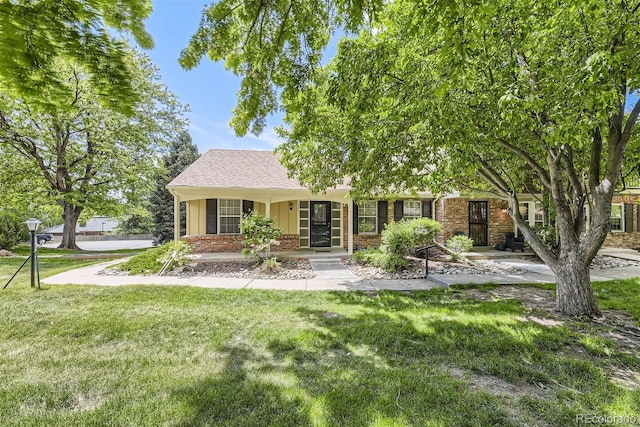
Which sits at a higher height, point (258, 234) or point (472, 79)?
point (472, 79)

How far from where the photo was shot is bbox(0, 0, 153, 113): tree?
187cm

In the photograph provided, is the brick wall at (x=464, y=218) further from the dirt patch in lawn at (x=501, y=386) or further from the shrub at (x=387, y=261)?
the dirt patch in lawn at (x=501, y=386)

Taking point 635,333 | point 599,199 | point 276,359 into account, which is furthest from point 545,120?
→ point 276,359

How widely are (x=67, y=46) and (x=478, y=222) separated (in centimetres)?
1480

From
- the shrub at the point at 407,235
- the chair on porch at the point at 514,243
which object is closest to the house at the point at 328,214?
the chair on porch at the point at 514,243

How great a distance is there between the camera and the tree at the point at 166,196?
20342 mm

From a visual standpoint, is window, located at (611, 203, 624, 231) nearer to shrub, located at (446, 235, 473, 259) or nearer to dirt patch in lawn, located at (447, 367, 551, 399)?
shrub, located at (446, 235, 473, 259)

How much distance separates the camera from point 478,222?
13.6 m

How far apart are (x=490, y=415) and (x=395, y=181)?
5915mm

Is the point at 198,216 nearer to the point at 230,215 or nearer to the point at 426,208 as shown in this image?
the point at 230,215

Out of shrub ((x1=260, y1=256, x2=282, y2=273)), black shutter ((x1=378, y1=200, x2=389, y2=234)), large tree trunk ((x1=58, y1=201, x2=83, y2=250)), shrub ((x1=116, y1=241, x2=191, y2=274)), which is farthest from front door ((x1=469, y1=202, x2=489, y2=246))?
large tree trunk ((x1=58, y1=201, x2=83, y2=250))

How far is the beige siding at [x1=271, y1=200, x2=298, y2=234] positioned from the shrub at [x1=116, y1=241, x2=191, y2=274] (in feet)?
14.2

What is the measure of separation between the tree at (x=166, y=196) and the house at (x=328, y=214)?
8.27m

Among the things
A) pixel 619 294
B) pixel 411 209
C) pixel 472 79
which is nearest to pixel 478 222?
pixel 411 209
